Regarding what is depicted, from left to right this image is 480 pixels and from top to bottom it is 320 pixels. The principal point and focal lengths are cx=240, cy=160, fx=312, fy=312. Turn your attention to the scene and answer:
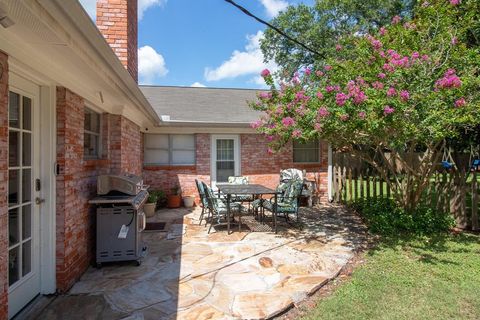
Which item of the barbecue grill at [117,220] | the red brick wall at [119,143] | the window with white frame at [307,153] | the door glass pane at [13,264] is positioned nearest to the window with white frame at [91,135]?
the red brick wall at [119,143]

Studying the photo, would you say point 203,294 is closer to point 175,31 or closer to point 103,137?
point 103,137

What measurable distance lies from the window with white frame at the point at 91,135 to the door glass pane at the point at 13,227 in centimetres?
168

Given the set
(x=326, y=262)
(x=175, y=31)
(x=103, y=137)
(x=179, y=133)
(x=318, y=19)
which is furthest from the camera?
(x=318, y=19)

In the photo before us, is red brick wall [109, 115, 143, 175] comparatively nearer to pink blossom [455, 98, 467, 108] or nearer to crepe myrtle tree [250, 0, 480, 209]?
crepe myrtle tree [250, 0, 480, 209]

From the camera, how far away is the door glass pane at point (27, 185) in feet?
10.2

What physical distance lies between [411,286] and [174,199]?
269 inches

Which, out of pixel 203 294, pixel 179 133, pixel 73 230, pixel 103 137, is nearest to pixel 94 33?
pixel 73 230

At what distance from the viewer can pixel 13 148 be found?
290cm

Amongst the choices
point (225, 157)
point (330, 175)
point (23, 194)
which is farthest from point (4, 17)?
point (330, 175)

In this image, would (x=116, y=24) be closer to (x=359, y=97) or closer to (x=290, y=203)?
(x=359, y=97)

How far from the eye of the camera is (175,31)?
26.3ft

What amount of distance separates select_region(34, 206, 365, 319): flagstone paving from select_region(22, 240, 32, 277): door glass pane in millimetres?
439

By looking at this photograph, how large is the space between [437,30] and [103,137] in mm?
5922

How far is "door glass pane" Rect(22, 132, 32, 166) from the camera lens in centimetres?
309
